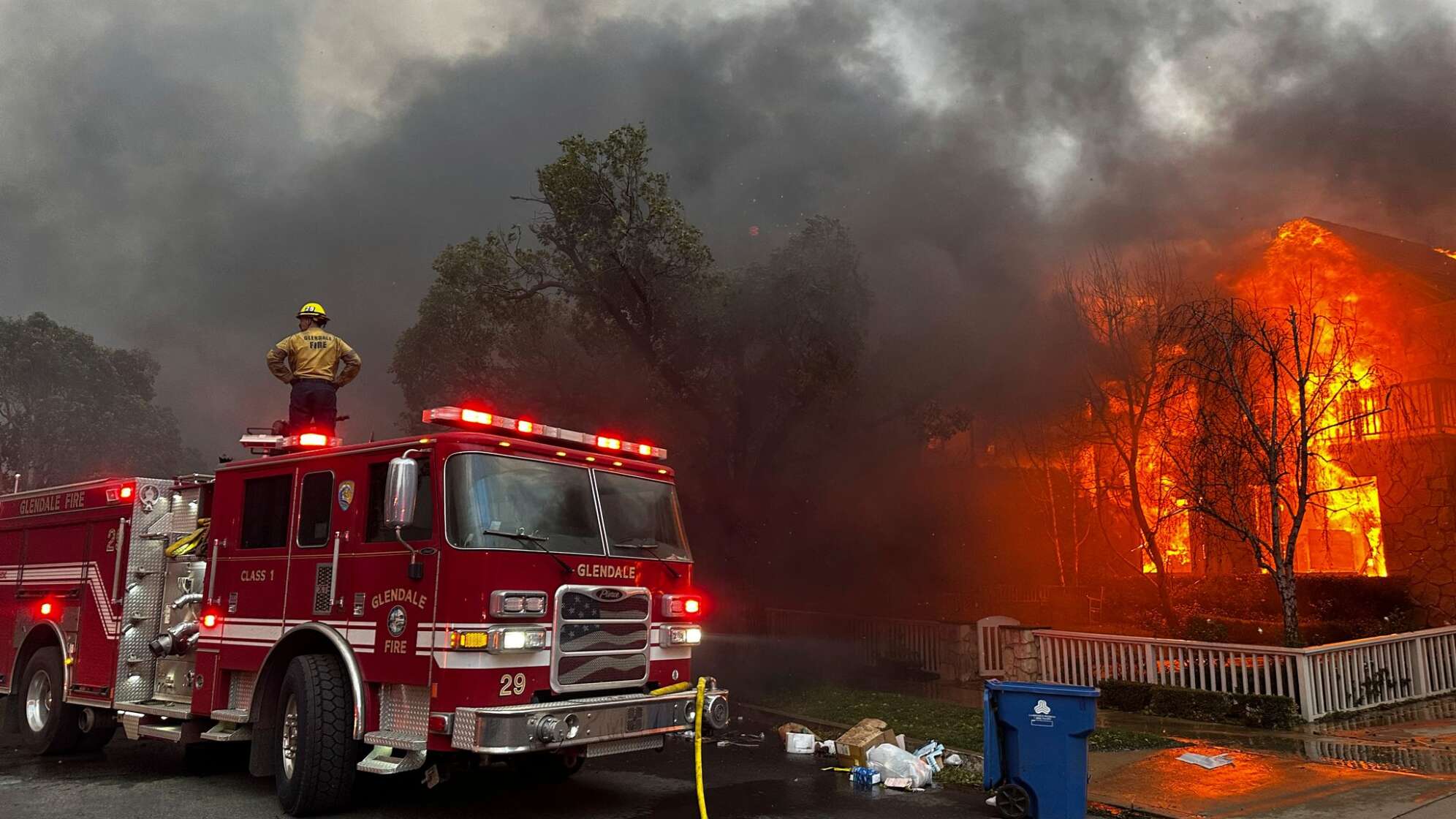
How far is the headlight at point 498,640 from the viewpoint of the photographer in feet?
16.4

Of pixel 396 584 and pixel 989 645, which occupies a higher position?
pixel 396 584

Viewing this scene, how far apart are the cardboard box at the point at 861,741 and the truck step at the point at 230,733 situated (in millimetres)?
4252

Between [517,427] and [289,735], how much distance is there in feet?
7.46

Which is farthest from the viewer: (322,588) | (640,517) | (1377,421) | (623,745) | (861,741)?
(1377,421)

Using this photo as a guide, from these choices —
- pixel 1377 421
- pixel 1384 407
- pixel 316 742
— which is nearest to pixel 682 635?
pixel 316 742

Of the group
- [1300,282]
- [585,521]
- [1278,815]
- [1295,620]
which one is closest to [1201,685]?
[1295,620]

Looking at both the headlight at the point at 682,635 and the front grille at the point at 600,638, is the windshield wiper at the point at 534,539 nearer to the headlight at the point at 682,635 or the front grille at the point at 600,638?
the front grille at the point at 600,638

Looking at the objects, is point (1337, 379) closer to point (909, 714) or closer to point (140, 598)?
point (909, 714)

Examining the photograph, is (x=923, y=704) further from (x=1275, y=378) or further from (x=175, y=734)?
(x=175, y=734)

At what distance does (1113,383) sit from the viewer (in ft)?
48.8

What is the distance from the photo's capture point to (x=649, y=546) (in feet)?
20.2

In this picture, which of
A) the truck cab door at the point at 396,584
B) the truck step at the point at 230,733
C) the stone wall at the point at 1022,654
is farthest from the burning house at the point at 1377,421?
the truck step at the point at 230,733

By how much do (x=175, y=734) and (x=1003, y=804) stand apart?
18.1 ft

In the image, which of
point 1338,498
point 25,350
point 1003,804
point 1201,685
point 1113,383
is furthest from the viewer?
point 25,350
